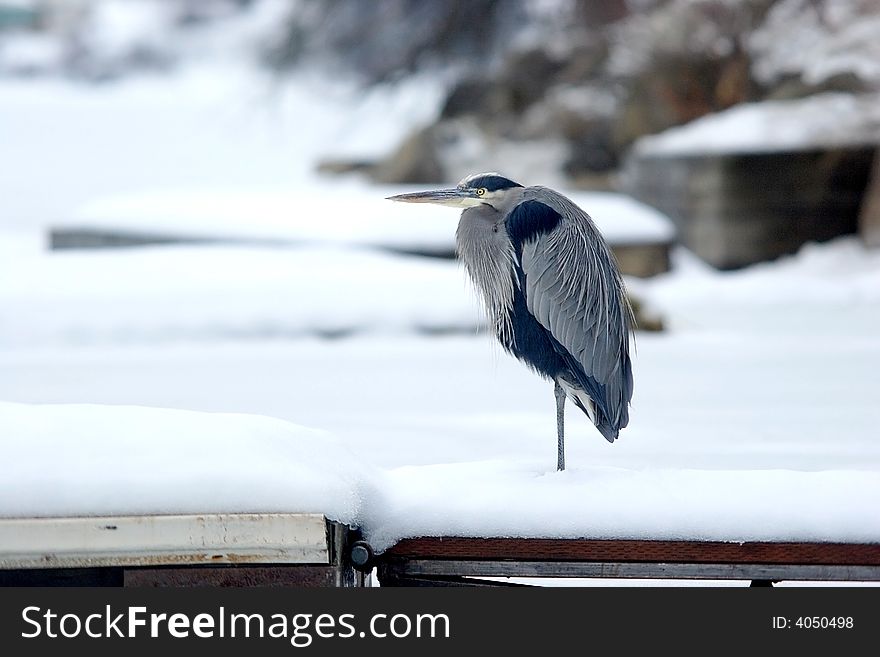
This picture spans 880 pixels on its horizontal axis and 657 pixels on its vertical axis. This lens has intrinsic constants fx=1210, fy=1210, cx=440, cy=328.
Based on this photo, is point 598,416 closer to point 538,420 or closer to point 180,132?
point 538,420

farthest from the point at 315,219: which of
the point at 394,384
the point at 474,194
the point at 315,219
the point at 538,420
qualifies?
the point at 474,194

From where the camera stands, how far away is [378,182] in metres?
12.1

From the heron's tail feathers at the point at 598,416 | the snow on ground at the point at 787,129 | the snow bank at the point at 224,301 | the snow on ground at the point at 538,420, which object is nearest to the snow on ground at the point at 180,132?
the snow on ground at the point at 787,129

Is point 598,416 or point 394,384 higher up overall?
point 394,384

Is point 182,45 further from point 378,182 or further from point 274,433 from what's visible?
point 274,433

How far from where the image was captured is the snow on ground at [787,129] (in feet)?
30.0

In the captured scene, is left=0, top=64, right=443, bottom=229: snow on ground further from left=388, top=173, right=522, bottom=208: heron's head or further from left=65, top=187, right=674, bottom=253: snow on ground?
left=388, top=173, right=522, bottom=208: heron's head

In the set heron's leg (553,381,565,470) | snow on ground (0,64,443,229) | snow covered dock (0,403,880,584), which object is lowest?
snow covered dock (0,403,880,584)

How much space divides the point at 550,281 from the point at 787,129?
24.3 ft

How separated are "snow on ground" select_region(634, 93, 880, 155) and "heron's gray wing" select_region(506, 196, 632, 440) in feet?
22.6

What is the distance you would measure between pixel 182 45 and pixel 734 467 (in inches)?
892

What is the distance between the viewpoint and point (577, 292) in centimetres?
240

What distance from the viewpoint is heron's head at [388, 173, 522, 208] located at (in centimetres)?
239

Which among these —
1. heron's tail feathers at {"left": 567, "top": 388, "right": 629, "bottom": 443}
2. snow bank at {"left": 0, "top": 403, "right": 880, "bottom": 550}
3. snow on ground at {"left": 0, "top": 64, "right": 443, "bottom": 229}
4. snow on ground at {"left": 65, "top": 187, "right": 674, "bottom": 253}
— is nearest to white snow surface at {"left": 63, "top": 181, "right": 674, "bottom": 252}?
snow on ground at {"left": 65, "top": 187, "right": 674, "bottom": 253}
